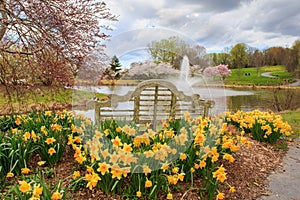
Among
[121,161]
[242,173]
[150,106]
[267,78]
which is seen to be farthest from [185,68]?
[267,78]

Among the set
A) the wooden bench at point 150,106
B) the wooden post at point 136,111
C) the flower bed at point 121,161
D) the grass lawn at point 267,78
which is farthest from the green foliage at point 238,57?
the grass lawn at point 267,78

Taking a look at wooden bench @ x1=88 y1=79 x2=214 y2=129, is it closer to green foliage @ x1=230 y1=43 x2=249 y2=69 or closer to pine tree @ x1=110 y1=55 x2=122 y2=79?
pine tree @ x1=110 y1=55 x2=122 y2=79

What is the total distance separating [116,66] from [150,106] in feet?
2.39

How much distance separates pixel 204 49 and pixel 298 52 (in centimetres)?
2385

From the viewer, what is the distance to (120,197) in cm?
210

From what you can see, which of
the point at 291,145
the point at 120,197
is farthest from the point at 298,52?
the point at 120,197

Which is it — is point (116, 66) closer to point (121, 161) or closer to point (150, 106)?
point (150, 106)

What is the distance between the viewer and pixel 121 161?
2199mm

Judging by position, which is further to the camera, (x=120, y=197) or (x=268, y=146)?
(x=268, y=146)

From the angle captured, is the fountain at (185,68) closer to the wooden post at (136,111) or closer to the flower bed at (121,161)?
the flower bed at (121,161)

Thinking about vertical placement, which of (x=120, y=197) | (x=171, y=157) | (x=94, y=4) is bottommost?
(x=120, y=197)

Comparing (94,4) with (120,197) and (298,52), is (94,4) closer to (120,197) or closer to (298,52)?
(120,197)

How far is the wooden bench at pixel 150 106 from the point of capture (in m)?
3.01

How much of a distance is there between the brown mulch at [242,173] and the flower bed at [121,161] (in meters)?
0.06
